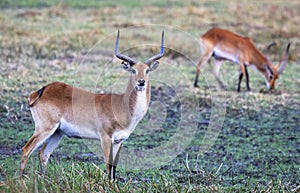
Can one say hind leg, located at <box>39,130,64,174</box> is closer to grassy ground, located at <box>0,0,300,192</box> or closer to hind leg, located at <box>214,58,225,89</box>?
grassy ground, located at <box>0,0,300,192</box>

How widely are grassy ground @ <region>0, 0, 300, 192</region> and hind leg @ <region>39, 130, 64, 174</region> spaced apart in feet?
0.39

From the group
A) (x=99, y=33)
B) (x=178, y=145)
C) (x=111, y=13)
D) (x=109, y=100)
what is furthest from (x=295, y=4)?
(x=109, y=100)

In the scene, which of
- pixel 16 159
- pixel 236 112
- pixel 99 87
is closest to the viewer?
pixel 16 159

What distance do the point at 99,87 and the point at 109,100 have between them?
4236 millimetres

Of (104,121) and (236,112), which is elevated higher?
(104,121)

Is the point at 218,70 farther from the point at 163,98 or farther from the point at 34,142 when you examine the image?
the point at 34,142

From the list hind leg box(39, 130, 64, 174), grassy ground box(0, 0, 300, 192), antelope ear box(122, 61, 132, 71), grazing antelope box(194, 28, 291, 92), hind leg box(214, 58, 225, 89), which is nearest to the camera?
grassy ground box(0, 0, 300, 192)

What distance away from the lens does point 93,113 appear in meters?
A: 6.71

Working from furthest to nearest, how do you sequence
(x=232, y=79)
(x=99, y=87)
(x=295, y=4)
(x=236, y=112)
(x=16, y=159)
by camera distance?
1. (x=295, y=4)
2. (x=232, y=79)
3. (x=99, y=87)
4. (x=236, y=112)
5. (x=16, y=159)

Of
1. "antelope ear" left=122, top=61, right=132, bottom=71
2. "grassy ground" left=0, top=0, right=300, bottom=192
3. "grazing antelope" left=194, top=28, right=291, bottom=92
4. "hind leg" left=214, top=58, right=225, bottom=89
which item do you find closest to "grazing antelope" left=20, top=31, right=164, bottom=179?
"antelope ear" left=122, top=61, right=132, bottom=71

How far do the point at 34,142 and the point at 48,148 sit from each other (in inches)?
14.7

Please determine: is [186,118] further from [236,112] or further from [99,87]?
[99,87]

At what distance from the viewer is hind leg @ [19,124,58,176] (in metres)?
6.38

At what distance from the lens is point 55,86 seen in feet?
22.3
